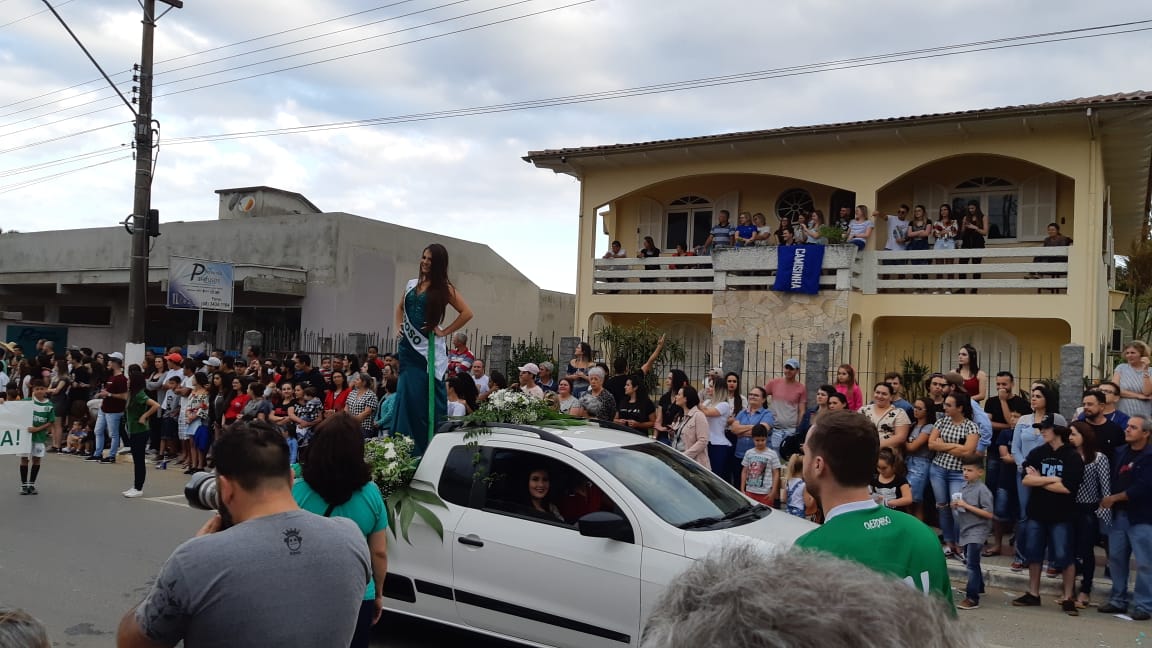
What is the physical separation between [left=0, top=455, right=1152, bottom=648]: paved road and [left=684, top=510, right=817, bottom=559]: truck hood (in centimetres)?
185

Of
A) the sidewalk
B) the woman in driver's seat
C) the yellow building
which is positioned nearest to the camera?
the woman in driver's seat

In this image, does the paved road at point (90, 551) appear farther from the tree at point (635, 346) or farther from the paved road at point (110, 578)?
the tree at point (635, 346)

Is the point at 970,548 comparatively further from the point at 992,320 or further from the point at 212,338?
the point at 212,338

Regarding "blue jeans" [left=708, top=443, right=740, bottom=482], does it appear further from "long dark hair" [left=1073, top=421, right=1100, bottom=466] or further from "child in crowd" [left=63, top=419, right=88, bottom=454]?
"child in crowd" [left=63, top=419, right=88, bottom=454]

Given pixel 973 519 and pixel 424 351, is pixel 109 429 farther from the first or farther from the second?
pixel 973 519

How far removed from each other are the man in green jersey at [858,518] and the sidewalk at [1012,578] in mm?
6054

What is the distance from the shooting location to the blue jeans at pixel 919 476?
891 cm

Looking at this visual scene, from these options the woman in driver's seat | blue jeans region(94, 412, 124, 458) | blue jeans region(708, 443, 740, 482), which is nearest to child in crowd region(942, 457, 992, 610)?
blue jeans region(708, 443, 740, 482)

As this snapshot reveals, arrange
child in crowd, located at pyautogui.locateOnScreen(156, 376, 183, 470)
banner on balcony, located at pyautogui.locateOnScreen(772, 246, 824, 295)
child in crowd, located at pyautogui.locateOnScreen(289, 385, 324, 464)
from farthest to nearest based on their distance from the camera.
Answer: banner on balcony, located at pyautogui.locateOnScreen(772, 246, 824, 295)
child in crowd, located at pyautogui.locateOnScreen(156, 376, 183, 470)
child in crowd, located at pyautogui.locateOnScreen(289, 385, 324, 464)

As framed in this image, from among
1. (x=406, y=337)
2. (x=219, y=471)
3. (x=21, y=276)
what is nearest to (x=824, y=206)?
(x=406, y=337)

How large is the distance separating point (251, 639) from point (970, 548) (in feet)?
22.8

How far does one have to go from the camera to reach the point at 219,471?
2.95 meters

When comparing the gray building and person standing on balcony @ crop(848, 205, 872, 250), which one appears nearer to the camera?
person standing on balcony @ crop(848, 205, 872, 250)

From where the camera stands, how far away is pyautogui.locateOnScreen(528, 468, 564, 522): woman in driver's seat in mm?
5945
